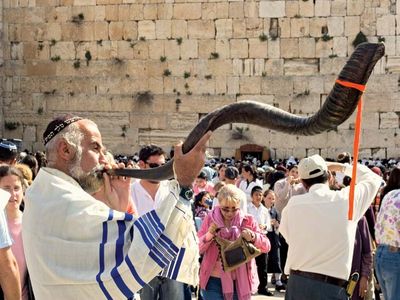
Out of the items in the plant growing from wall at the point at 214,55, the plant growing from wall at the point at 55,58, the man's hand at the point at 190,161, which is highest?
the plant growing from wall at the point at 214,55

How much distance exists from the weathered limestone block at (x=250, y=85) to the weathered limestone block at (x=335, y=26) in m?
1.84

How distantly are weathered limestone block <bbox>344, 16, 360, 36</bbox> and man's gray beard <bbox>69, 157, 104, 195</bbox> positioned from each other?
15.8 m

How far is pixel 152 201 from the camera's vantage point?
6.22 m

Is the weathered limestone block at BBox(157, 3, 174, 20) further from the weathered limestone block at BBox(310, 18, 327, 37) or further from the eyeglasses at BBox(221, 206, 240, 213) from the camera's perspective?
the eyeglasses at BBox(221, 206, 240, 213)

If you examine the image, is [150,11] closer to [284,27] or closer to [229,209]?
[284,27]

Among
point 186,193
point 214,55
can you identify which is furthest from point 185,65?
point 186,193

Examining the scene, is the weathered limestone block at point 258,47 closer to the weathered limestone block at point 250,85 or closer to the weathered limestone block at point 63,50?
the weathered limestone block at point 250,85

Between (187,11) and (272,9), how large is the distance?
73.8 inches

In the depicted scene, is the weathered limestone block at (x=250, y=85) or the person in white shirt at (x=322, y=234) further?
the weathered limestone block at (x=250, y=85)

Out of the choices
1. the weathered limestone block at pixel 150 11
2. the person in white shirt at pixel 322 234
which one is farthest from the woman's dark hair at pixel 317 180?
the weathered limestone block at pixel 150 11

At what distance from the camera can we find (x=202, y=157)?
10.5ft

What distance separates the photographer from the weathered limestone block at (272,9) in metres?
19.2

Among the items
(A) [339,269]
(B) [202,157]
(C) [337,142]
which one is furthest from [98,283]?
(C) [337,142]

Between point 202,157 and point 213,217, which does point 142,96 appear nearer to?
point 213,217
